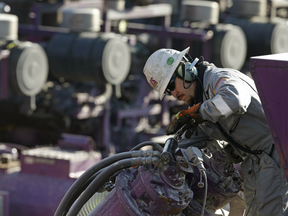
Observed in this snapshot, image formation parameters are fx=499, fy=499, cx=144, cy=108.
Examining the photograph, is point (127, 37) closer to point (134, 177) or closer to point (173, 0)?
point (173, 0)

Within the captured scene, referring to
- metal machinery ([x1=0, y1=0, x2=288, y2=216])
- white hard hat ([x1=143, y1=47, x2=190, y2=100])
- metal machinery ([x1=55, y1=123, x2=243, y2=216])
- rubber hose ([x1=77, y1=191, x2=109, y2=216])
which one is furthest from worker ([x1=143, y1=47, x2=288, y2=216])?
rubber hose ([x1=77, y1=191, x2=109, y2=216])

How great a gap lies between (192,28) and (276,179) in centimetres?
668

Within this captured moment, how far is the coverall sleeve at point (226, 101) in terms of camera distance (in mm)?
2717

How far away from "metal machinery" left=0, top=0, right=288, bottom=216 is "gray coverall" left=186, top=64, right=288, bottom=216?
264 millimetres

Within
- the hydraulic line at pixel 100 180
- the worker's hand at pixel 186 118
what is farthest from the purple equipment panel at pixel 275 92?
the hydraulic line at pixel 100 180

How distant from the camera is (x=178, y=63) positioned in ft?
9.81

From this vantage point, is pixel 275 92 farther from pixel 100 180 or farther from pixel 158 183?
pixel 100 180

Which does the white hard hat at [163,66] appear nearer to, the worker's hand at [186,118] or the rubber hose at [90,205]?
the worker's hand at [186,118]

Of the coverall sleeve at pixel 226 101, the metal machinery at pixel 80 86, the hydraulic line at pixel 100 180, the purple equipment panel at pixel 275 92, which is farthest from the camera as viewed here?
the metal machinery at pixel 80 86

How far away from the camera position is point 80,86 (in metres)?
7.81

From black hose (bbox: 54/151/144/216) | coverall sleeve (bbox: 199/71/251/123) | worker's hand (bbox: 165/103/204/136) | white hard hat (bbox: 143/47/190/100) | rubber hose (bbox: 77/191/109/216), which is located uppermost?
white hard hat (bbox: 143/47/190/100)

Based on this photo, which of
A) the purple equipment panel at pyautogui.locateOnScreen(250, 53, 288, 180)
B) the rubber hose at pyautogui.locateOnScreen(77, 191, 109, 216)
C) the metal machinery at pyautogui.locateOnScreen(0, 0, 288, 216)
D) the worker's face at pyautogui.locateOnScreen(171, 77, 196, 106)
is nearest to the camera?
the purple equipment panel at pyautogui.locateOnScreen(250, 53, 288, 180)

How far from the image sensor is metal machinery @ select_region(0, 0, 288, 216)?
490cm

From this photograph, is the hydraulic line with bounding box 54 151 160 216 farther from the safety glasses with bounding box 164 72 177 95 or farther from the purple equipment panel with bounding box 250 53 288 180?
the purple equipment panel with bounding box 250 53 288 180
